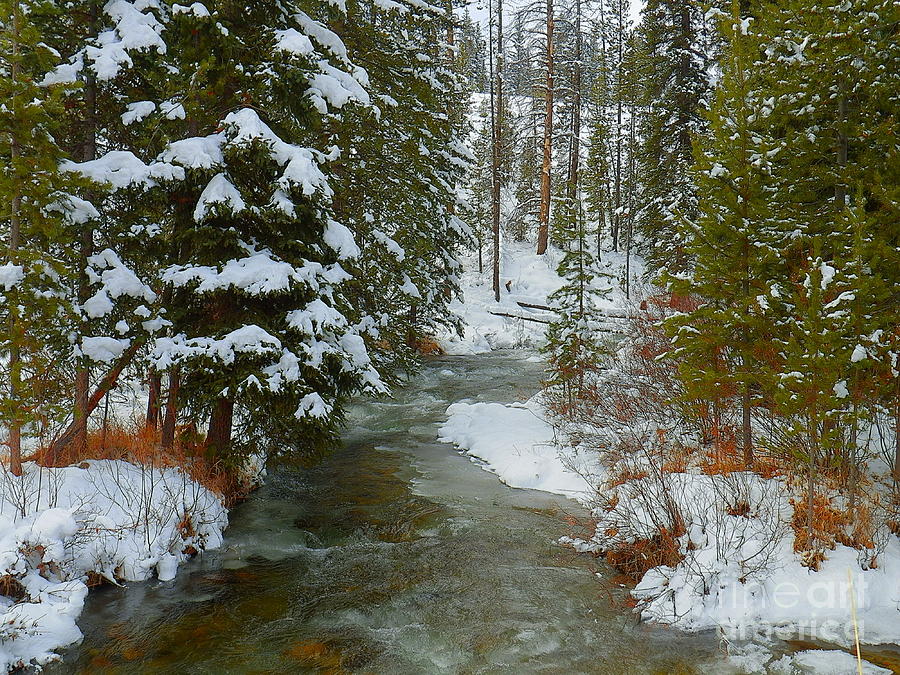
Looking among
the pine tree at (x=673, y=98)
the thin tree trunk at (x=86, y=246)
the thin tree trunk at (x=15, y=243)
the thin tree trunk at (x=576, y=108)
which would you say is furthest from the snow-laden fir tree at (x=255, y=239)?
A: the thin tree trunk at (x=576, y=108)

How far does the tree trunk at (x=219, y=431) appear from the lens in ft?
29.0

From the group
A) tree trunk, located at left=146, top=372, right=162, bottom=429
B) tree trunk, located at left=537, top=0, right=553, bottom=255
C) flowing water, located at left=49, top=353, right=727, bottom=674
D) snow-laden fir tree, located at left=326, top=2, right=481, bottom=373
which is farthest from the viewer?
tree trunk, located at left=537, top=0, right=553, bottom=255

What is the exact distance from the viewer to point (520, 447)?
1173cm

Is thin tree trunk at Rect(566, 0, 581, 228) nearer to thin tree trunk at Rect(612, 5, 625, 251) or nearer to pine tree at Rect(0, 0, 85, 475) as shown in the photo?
thin tree trunk at Rect(612, 5, 625, 251)

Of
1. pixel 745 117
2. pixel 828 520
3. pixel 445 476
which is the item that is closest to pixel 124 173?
pixel 445 476

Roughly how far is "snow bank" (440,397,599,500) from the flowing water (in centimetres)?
54

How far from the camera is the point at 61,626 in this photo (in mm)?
5695

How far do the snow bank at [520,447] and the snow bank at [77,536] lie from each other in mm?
4992

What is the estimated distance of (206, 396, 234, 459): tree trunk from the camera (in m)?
8.85

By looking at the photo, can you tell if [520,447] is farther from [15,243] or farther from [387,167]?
[15,243]

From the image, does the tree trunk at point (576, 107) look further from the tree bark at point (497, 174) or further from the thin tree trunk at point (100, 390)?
the thin tree trunk at point (100, 390)

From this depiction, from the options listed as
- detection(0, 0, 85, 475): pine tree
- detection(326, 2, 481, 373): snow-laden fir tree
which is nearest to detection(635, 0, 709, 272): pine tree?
detection(326, 2, 481, 373): snow-laden fir tree

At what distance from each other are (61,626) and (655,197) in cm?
1774

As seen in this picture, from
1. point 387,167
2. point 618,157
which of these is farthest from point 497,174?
point 387,167
